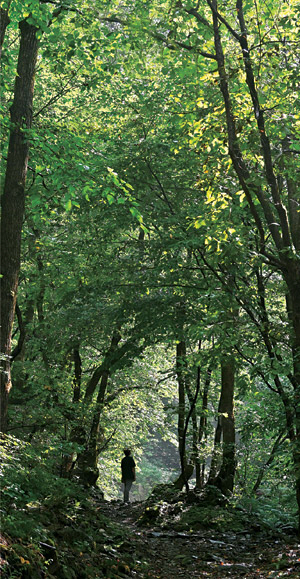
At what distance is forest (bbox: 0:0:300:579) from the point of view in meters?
6.39

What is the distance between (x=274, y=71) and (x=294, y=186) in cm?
279

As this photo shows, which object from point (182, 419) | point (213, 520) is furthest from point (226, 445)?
point (182, 419)

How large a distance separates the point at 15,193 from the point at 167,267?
352 centimetres

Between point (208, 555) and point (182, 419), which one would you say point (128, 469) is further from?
point (208, 555)

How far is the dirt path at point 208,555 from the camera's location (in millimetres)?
6004

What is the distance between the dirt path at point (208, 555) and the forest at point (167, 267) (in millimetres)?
41

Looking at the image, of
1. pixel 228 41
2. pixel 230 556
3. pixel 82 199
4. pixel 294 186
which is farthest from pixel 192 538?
pixel 228 41

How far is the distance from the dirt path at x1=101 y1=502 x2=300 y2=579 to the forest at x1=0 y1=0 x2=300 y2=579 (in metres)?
0.04

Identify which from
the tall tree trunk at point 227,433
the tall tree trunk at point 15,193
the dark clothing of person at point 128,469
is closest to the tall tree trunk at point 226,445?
the tall tree trunk at point 227,433

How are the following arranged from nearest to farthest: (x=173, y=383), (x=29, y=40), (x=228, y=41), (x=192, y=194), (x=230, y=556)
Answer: (x=230, y=556) < (x=29, y=40) < (x=228, y=41) < (x=192, y=194) < (x=173, y=383)

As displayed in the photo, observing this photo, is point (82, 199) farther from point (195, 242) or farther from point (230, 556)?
point (230, 556)

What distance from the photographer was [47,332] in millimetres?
13172

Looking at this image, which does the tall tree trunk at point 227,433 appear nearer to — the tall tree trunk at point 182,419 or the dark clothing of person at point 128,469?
the tall tree trunk at point 182,419

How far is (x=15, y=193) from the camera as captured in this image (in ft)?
25.0
